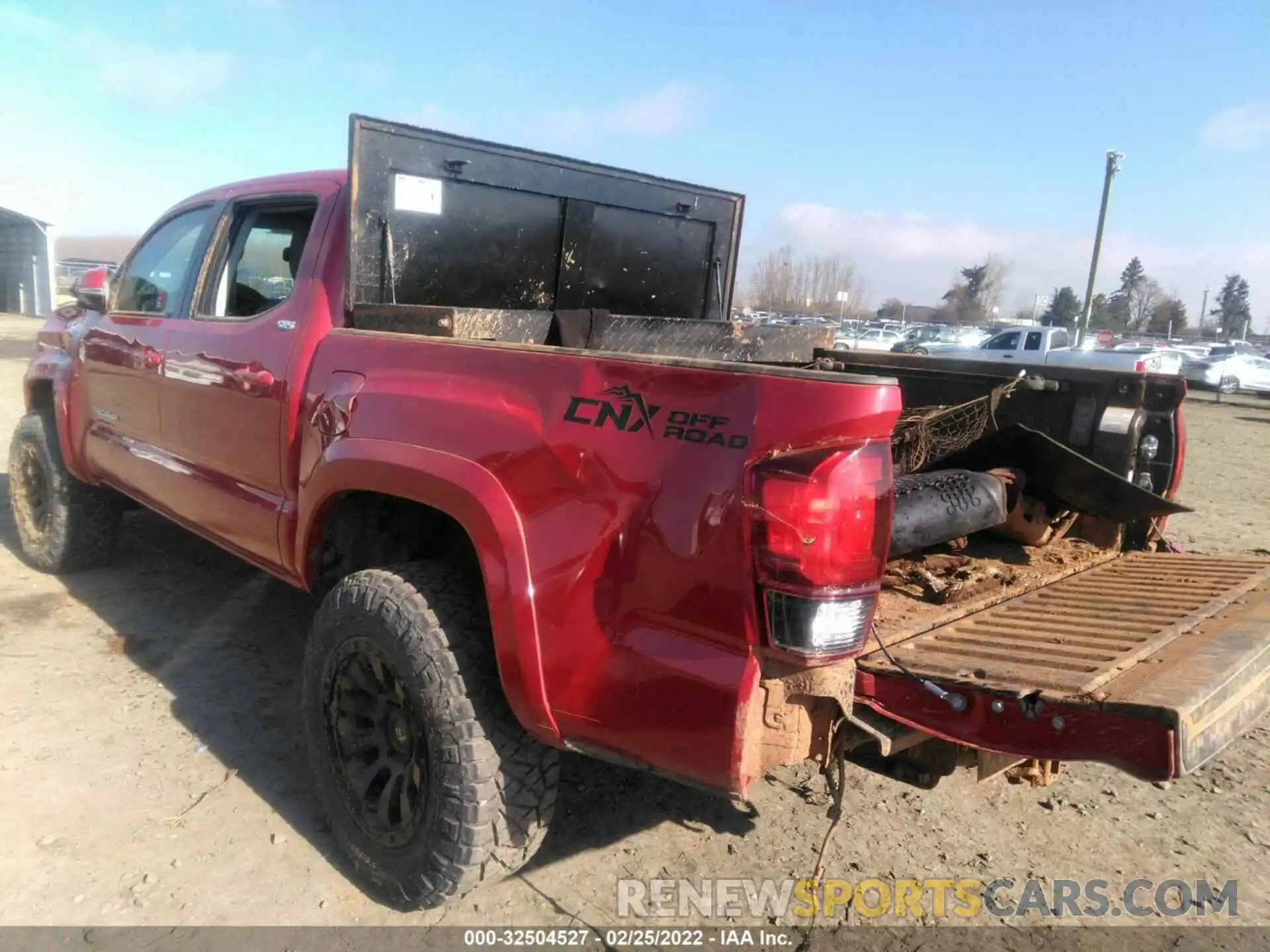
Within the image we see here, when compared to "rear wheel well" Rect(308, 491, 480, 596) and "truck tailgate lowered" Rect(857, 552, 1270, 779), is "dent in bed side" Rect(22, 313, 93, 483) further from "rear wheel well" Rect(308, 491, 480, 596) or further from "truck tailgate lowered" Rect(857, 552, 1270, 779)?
"truck tailgate lowered" Rect(857, 552, 1270, 779)

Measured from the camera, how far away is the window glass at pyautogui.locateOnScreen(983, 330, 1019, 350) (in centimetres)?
2625

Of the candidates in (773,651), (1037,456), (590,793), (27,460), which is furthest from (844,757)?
(27,460)

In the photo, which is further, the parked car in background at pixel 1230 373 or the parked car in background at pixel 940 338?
the parked car in background at pixel 940 338

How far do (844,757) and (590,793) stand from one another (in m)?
1.28

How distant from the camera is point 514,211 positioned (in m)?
3.72

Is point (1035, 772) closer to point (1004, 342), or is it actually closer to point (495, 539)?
point (495, 539)

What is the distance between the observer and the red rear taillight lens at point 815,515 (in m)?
1.85

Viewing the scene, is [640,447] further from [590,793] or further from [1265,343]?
[1265,343]

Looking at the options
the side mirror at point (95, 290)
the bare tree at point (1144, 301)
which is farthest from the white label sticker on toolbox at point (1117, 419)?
the bare tree at point (1144, 301)

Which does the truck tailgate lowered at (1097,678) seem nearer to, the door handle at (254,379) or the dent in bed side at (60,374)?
the door handle at (254,379)

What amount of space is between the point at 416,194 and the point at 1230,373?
30018mm

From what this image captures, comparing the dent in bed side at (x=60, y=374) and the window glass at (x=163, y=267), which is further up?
the window glass at (x=163, y=267)

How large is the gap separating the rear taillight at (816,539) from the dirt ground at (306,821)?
1132 millimetres

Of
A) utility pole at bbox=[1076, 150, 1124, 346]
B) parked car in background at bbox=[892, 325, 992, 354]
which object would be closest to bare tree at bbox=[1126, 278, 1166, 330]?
parked car in background at bbox=[892, 325, 992, 354]
